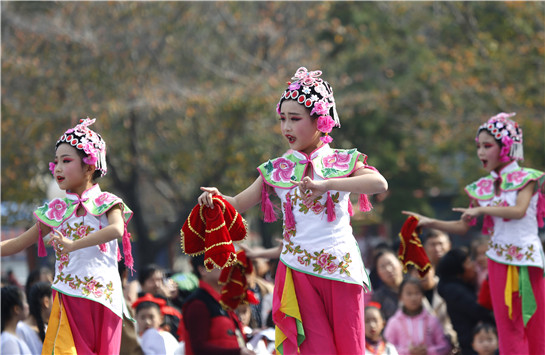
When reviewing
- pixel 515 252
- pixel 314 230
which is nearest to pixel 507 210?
pixel 515 252

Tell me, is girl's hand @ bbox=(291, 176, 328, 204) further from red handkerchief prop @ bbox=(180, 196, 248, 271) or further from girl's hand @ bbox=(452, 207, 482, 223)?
girl's hand @ bbox=(452, 207, 482, 223)

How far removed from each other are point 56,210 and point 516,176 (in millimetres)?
3165

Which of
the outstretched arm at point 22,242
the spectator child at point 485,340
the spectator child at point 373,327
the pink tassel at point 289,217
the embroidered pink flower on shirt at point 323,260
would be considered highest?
the pink tassel at point 289,217

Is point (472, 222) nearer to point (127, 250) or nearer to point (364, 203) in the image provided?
point (364, 203)

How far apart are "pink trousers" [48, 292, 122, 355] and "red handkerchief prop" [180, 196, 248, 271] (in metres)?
0.89

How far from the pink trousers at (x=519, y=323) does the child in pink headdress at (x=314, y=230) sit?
66.7 inches

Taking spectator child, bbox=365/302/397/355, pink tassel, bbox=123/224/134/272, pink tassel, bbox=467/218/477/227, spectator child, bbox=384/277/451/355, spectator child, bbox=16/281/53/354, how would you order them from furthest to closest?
spectator child, bbox=384/277/451/355 < spectator child, bbox=365/302/397/355 < spectator child, bbox=16/281/53/354 < pink tassel, bbox=467/218/477/227 < pink tassel, bbox=123/224/134/272

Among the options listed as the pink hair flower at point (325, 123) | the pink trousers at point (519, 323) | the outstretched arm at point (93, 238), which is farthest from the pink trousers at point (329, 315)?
the pink trousers at point (519, 323)

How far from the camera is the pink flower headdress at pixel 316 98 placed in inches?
192

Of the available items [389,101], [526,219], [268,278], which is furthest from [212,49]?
[526,219]

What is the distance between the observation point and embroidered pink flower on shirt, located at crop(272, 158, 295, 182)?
16.2ft

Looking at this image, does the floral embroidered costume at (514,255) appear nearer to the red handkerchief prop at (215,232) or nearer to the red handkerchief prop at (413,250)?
the red handkerchief prop at (413,250)

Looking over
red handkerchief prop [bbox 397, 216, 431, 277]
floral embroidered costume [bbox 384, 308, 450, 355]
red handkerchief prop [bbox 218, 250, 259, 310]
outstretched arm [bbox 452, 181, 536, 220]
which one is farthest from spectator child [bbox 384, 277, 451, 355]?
red handkerchief prop [bbox 218, 250, 259, 310]

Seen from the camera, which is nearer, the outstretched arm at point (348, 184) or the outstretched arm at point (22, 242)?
the outstretched arm at point (348, 184)
